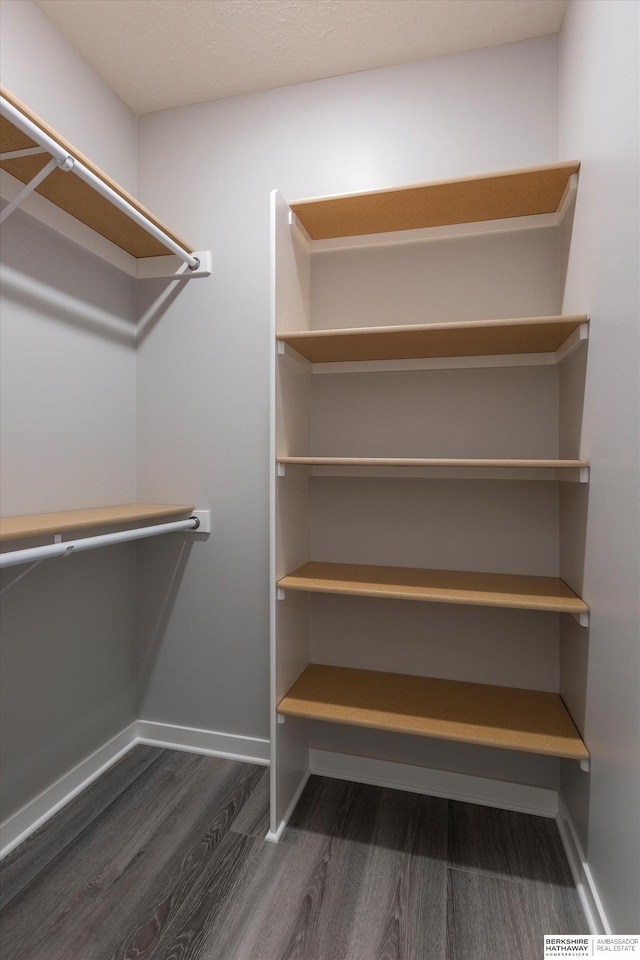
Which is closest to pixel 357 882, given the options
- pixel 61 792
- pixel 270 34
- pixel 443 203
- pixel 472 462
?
pixel 61 792

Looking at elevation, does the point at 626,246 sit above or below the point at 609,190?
below

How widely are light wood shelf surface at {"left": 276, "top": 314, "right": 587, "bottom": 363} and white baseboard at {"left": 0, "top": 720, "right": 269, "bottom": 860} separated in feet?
5.00

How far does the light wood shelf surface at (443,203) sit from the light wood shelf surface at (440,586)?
1.21 meters

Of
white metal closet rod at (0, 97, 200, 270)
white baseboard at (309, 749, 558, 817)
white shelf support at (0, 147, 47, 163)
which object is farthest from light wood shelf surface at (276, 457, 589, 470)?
white baseboard at (309, 749, 558, 817)

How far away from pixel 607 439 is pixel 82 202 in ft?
5.53

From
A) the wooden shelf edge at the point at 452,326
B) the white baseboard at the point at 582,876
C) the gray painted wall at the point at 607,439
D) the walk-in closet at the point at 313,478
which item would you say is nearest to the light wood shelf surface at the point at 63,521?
the walk-in closet at the point at 313,478

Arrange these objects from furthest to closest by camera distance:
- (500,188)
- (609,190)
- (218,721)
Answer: (218,721)
(500,188)
(609,190)

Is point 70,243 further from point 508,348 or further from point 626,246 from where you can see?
point 626,246

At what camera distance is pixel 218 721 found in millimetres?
2090

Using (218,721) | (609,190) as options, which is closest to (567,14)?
(609,190)

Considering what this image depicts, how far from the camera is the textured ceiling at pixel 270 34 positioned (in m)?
1.64

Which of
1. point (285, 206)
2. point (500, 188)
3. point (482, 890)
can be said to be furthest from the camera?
point (285, 206)

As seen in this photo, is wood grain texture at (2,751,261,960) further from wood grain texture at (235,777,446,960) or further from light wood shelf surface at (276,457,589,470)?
light wood shelf surface at (276,457,589,470)

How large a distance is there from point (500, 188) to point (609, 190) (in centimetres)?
46
